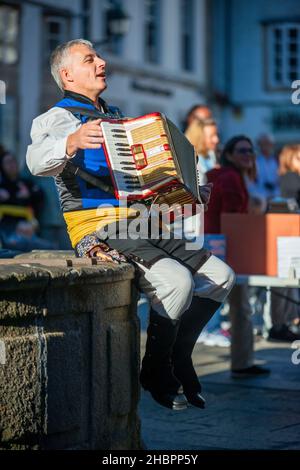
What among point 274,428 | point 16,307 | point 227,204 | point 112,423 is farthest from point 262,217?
point 16,307

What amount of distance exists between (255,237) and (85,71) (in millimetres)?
2830

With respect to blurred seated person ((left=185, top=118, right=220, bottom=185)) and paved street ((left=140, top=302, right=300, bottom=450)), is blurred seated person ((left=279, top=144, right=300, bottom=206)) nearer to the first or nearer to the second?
blurred seated person ((left=185, top=118, right=220, bottom=185))

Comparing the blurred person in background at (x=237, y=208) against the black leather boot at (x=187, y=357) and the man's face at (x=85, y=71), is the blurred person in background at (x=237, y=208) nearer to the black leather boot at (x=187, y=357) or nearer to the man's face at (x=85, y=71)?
the black leather boot at (x=187, y=357)

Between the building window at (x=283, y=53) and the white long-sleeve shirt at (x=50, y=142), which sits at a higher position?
the building window at (x=283, y=53)

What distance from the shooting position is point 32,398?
512 centimetres

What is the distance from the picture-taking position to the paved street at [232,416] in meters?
6.71

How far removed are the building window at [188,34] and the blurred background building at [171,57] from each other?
0.09 ft

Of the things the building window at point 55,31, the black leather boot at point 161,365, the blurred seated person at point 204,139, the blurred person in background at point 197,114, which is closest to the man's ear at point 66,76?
the black leather boot at point 161,365

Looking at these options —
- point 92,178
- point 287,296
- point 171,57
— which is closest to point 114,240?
point 92,178

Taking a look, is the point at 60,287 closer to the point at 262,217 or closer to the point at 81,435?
the point at 81,435

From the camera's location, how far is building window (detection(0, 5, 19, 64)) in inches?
958

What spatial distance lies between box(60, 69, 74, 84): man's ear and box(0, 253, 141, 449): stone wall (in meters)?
1.15

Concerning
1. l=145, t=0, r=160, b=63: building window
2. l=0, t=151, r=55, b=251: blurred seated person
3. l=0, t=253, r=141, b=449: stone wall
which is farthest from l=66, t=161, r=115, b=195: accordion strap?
l=145, t=0, r=160, b=63: building window
